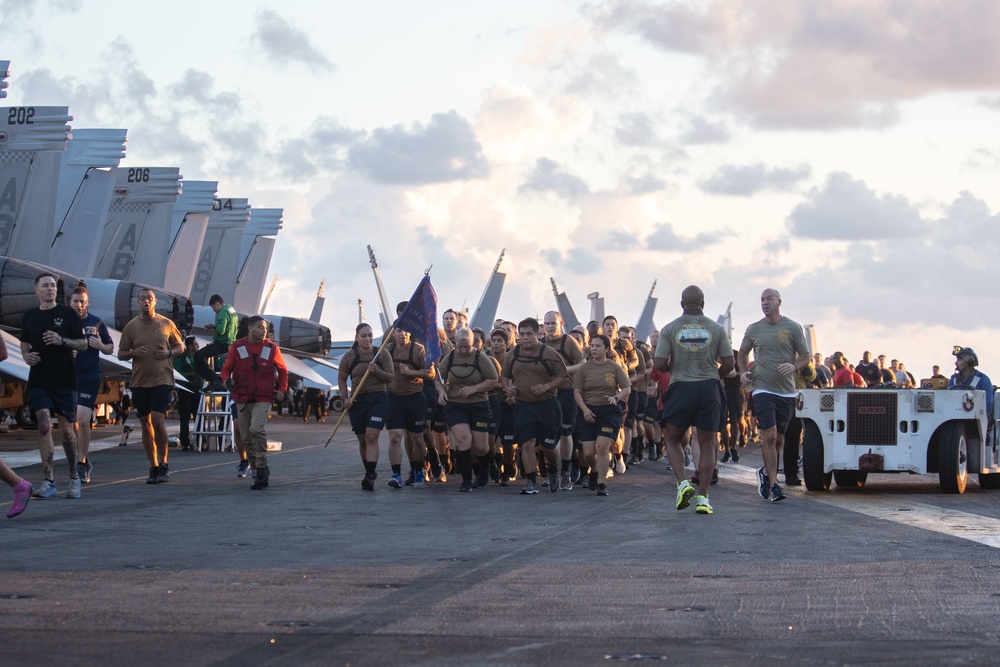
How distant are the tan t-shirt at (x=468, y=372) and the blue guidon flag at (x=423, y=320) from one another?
43 centimetres

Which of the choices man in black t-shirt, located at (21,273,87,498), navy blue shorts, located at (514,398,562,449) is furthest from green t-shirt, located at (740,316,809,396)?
man in black t-shirt, located at (21,273,87,498)

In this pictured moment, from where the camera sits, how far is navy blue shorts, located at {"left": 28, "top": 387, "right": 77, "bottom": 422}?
13.2 m

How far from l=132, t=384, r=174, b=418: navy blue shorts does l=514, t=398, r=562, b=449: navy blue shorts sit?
400 cm

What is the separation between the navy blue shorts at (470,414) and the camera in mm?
15891

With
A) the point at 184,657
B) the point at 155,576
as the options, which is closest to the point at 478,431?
the point at 155,576

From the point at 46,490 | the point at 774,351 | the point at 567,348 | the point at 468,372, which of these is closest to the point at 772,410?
the point at 774,351

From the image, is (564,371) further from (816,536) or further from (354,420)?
(816,536)

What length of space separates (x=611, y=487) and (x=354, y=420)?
3217mm

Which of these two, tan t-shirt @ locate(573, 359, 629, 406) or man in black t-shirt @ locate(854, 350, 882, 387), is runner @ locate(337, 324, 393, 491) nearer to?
tan t-shirt @ locate(573, 359, 629, 406)

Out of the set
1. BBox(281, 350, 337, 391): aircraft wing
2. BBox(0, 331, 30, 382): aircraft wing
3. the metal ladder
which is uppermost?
BBox(281, 350, 337, 391): aircraft wing

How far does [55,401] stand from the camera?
1327cm

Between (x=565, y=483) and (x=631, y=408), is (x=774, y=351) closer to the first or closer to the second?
(x=565, y=483)

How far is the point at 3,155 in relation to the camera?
39094mm

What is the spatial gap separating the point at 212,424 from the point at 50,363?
37.3 feet
